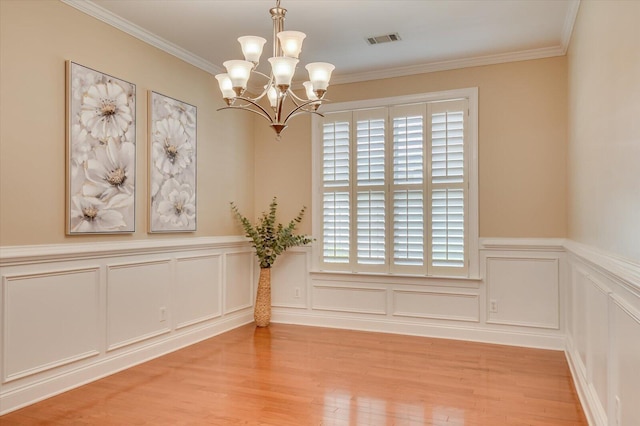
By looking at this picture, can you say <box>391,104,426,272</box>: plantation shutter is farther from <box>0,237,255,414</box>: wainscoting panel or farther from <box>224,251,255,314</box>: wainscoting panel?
<box>0,237,255,414</box>: wainscoting panel

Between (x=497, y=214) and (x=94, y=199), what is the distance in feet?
12.2

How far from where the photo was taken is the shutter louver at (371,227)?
5.20 m

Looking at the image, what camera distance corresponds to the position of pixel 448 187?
4895mm

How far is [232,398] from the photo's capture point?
127 inches

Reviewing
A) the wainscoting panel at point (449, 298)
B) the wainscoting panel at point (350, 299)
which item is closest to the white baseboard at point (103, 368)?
the wainscoting panel at point (449, 298)

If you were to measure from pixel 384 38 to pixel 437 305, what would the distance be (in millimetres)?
2745

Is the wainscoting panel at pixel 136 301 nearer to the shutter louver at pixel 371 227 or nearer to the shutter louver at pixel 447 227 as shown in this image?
the shutter louver at pixel 371 227

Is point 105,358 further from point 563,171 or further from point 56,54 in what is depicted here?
point 563,171

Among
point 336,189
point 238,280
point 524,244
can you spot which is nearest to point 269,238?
point 238,280

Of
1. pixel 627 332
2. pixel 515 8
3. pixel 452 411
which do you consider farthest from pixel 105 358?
pixel 515 8

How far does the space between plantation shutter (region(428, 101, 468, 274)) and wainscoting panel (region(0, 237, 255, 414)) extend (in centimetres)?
232

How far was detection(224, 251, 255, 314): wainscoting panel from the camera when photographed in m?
5.30

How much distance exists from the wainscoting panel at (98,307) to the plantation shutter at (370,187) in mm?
1561

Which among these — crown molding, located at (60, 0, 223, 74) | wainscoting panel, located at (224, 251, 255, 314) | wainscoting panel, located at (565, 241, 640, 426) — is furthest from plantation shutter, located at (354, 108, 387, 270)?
wainscoting panel, located at (565, 241, 640, 426)
